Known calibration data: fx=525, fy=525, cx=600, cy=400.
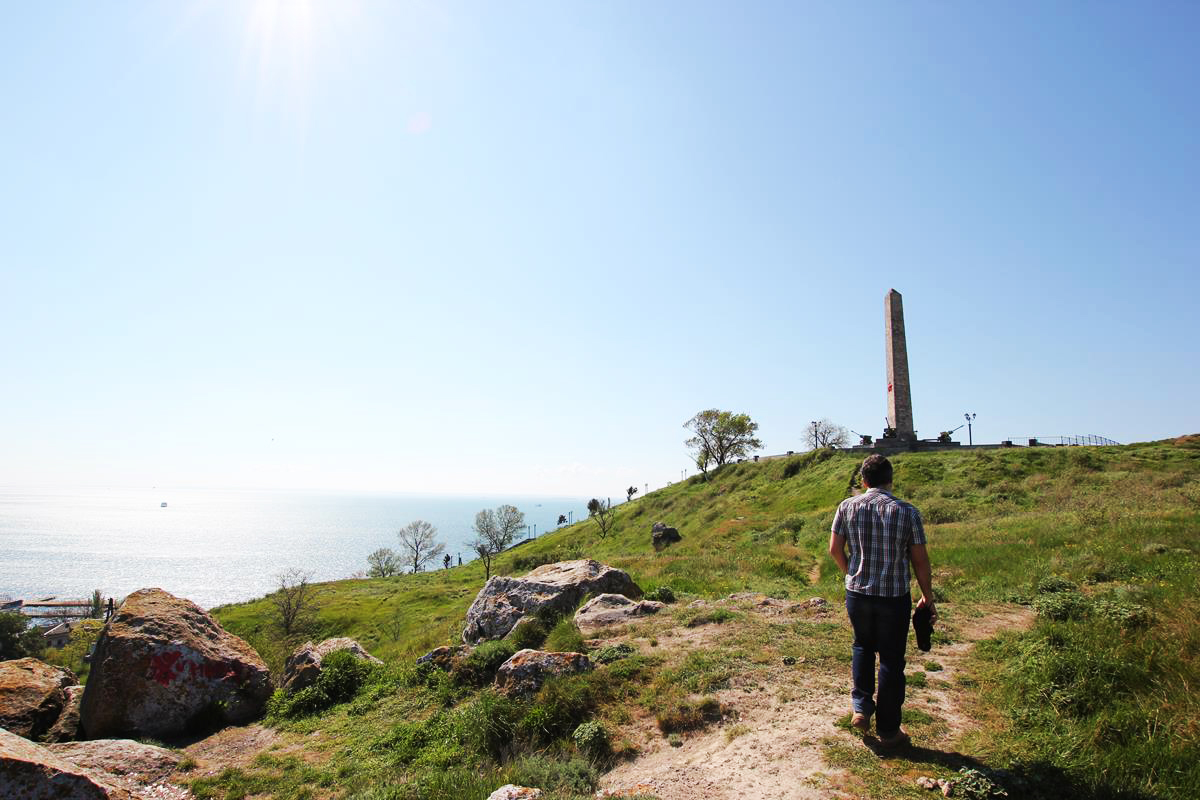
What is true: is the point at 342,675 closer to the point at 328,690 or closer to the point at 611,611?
the point at 328,690

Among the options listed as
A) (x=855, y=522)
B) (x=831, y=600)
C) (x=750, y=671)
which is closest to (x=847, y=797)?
(x=855, y=522)

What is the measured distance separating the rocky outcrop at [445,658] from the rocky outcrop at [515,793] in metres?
6.28

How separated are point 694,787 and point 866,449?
48.2m

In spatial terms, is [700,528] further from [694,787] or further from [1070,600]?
[694,787]

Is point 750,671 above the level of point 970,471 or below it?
below

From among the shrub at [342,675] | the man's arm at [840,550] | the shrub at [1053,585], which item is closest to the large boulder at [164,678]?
the shrub at [342,675]

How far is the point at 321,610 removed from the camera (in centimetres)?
6406

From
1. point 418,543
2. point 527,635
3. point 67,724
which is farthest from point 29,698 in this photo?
point 418,543

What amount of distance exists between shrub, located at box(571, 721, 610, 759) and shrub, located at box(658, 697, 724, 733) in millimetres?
814

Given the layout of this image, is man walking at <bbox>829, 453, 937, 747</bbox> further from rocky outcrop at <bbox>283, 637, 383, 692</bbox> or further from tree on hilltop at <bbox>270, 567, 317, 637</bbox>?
tree on hilltop at <bbox>270, 567, 317, 637</bbox>

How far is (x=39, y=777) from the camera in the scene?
18.2 feet

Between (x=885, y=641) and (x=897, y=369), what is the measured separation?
1758 inches

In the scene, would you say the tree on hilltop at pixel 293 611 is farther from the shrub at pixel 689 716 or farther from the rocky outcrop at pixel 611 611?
the shrub at pixel 689 716

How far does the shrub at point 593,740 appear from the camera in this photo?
22.7ft
